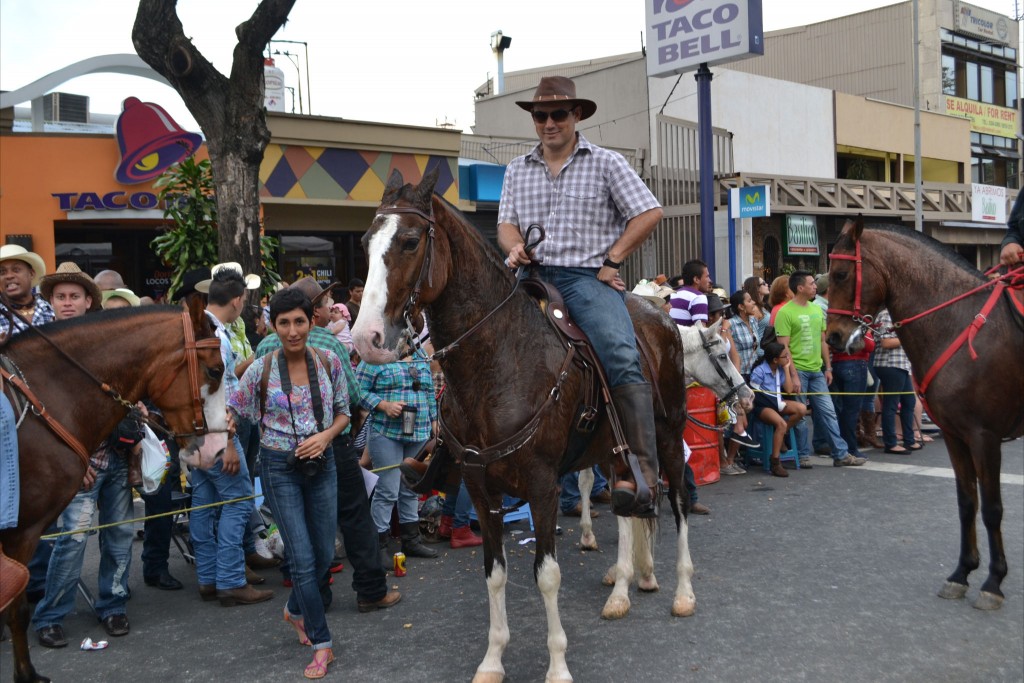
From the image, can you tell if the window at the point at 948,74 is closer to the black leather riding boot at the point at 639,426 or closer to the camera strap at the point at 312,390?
the black leather riding boot at the point at 639,426

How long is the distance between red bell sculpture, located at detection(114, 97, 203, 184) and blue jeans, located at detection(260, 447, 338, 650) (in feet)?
37.3

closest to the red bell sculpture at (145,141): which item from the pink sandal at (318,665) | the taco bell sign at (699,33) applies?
the taco bell sign at (699,33)

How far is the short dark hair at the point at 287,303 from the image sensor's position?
190 inches

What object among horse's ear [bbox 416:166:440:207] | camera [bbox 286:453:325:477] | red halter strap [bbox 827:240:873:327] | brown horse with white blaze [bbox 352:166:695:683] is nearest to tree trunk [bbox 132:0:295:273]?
camera [bbox 286:453:325:477]

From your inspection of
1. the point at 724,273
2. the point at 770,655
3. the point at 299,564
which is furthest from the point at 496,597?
Result: the point at 724,273

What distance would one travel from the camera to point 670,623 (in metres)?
5.43

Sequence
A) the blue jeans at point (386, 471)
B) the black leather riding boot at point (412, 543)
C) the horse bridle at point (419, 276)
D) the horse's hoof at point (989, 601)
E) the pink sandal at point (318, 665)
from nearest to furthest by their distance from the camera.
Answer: the horse bridle at point (419, 276) < the pink sandal at point (318, 665) < the horse's hoof at point (989, 601) < the blue jeans at point (386, 471) < the black leather riding boot at point (412, 543)

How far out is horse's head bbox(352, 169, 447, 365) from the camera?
12.0 feet

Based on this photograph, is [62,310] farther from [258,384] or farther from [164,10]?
[164,10]

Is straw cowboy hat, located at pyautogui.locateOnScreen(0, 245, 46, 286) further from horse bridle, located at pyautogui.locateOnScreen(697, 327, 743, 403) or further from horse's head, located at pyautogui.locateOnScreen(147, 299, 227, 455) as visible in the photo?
horse bridle, located at pyautogui.locateOnScreen(697, 327, 743, 403)

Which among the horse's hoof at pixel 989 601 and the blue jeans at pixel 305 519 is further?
the horse's hoof at pixel 989 601

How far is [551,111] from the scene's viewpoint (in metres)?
4.85

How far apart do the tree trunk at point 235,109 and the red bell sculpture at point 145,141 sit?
5.85m

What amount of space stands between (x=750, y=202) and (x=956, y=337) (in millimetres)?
10051
